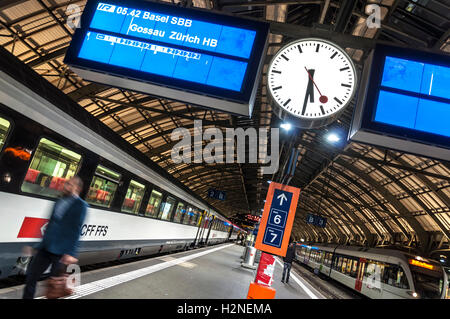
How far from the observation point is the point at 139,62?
9.97ft

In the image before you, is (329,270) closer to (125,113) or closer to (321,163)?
(321,163)

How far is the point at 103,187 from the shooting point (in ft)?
20.9

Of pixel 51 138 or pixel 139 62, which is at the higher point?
pixel 139 62

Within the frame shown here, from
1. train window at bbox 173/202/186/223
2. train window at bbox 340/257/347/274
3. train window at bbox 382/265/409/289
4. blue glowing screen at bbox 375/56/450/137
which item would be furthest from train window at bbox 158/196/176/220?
train window at bbox 340/257/347/274

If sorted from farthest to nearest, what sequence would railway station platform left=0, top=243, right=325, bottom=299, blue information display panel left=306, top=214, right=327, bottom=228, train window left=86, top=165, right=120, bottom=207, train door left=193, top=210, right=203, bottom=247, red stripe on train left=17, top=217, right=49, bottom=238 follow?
blue information display panel left=306, top=214, right=327, bottom=228 → train door left=193, top=210, right=203, bottom=247 → train window left=86, top=165, right=120, bottom=207 → railway station platform left=0, top=243, right=325, bottom=299 → red stripe on train left=17, top=217, right=49, bottom=238

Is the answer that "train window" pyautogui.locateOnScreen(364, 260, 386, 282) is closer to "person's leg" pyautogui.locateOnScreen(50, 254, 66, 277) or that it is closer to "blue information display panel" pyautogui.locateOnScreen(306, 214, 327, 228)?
"blue information display panel" pyautogui.locateOnScreen(306, 214, 327, 228)

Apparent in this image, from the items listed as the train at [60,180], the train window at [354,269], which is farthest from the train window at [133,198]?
the train window at [354,269]

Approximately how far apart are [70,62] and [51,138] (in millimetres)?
2139

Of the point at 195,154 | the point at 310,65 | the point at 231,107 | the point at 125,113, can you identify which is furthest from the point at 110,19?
the point at 195,154

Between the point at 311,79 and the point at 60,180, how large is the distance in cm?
447

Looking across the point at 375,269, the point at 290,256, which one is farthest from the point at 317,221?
the point at 290,256

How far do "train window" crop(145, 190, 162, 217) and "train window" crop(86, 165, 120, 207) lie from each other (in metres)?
2.34

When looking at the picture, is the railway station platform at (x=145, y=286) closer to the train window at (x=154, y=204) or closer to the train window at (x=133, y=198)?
the train window at (x=133, y=198)

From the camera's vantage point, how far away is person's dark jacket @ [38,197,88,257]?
292 cm
